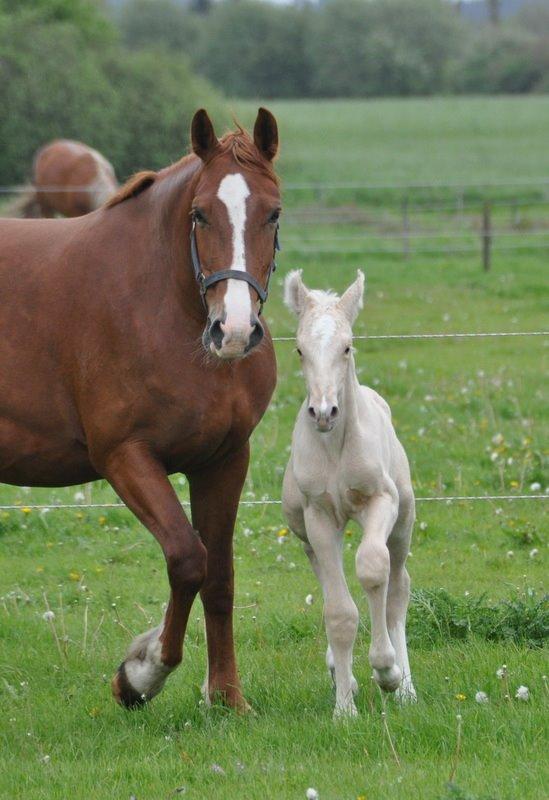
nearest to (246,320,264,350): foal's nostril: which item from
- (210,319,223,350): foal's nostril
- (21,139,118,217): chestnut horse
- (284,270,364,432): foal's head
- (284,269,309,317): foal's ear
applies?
(210,319,223,350): foal's nostril

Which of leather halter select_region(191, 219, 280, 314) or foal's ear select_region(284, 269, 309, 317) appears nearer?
leather halter select_region(191, 219, 280, 314)

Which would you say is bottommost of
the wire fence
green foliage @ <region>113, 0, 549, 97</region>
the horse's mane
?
the wire fence

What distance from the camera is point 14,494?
8.91 metres

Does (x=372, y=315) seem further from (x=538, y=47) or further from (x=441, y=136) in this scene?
(x=538, y=47)

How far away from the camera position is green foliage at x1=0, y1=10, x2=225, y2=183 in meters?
33.1

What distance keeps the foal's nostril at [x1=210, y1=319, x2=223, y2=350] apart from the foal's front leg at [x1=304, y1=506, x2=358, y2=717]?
940mm

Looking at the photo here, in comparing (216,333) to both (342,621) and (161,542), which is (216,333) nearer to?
(161,542)

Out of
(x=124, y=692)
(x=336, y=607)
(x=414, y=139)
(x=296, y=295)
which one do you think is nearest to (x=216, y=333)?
(x=296, y=295)

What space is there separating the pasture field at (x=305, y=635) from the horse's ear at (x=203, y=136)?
2.19 meters

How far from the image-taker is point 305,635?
20.2 ft

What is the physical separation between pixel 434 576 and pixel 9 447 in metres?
2.74

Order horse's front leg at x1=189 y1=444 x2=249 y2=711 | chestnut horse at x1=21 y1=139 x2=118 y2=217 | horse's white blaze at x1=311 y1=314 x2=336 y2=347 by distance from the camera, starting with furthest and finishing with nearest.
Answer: chestnut horse at x1=21 y1=139 x2=118 y2=217, horse's front leg at x1=189 y1=444 x2=249 y2=711, horse's white blaze at x1=311 y1=314 x2=336 y2=347

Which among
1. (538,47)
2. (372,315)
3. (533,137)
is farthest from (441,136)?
(372,315)

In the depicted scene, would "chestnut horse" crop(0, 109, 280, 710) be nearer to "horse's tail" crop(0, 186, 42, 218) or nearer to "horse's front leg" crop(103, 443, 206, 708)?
"horse's front leg" crop(103, 443, 206, 708)
